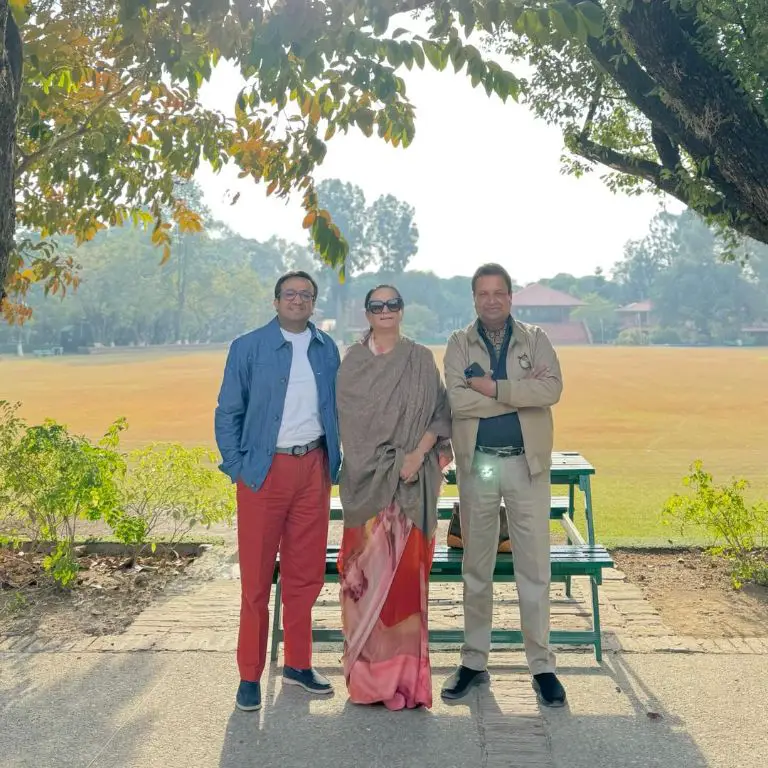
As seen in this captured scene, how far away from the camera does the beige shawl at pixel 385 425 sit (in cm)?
368

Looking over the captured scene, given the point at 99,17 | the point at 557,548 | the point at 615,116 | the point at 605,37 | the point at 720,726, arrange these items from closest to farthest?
the point at 720,726 < the point at 557,548 < the point at 605,37 < the point at 99,17 < the point at 615,116

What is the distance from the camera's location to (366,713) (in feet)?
11.9

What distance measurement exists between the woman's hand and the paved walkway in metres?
0.95

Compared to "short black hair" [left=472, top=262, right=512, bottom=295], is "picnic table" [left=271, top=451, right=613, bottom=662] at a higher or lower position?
lower

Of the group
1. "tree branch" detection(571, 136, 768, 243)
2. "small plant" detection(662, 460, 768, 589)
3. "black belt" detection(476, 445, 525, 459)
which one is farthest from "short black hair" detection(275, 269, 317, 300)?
"small plant" detection(662, 460, 768, 589)

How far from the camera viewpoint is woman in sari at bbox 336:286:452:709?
367cm

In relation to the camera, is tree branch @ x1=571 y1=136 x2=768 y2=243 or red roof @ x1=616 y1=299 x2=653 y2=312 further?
red roof @ x1=616 y1=299 x2=653 y2=312

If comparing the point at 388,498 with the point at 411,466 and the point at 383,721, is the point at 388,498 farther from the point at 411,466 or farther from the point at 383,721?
the point at 383,721

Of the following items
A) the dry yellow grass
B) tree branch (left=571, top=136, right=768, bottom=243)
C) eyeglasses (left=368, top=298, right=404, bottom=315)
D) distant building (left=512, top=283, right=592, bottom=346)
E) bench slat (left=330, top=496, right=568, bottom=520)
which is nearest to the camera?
eyeglasses (left=368, top=298, right=404, bottom=315)

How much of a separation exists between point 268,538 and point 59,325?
7036 centimetres

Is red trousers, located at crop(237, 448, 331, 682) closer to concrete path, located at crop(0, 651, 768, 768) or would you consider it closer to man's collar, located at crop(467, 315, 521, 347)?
concrete path, located at crop(0, 651, 768, 768)

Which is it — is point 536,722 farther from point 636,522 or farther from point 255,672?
point 636,522

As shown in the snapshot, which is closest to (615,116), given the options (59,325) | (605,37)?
(605,37)

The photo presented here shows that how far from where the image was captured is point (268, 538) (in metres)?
3.80
